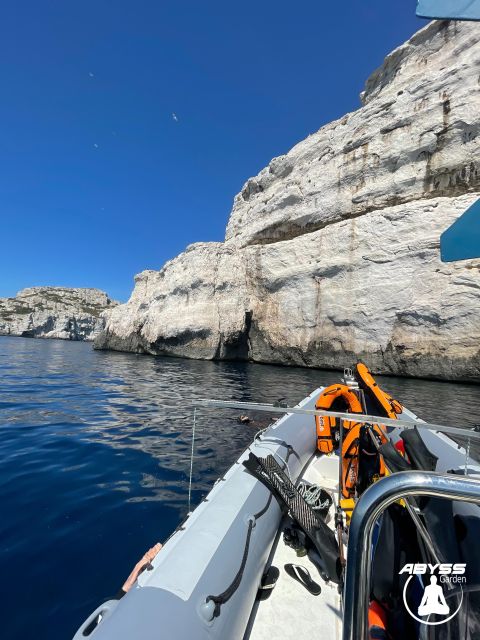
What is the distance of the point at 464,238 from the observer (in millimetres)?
3016

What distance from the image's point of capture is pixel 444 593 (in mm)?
1100

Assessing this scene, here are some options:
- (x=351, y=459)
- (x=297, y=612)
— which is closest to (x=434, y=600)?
(x=297, y=612)

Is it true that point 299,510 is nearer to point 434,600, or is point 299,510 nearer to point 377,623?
point 377,623

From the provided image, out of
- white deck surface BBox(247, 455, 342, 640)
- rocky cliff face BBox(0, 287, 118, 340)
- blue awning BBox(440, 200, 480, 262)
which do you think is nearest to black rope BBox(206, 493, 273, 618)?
white deck surface BBox(247, 455, 342, 640)

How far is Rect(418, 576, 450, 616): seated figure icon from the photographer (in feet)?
3.54

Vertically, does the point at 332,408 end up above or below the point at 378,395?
below

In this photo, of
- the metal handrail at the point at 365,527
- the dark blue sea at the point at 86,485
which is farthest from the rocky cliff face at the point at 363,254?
the metal handrail at the point at 365,527

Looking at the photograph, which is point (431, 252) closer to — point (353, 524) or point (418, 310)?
point (418, 310)

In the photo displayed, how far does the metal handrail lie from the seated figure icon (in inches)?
15.3

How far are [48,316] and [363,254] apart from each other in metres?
83.8

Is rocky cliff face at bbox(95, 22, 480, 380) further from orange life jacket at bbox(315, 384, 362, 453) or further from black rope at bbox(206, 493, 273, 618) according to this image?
black rope at bbox(206, 493, 273, 618)

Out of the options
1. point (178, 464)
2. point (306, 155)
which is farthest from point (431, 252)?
point (178, 464)

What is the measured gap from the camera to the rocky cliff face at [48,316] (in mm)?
78688

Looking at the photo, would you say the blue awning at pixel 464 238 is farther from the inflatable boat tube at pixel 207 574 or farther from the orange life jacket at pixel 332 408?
the inflatable boat tube at pixel 207 574
